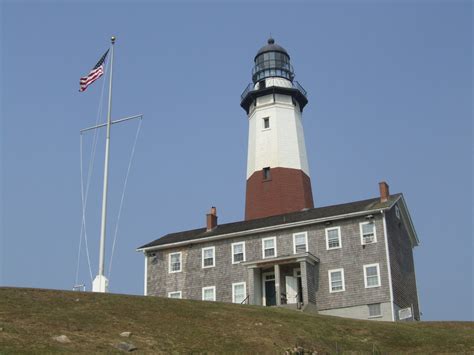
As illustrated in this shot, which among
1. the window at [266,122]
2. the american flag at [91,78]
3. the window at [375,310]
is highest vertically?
the window at [266,122]

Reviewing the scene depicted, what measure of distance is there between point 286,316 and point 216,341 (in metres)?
6.63

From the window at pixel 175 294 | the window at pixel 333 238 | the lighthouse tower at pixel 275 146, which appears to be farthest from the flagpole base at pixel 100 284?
the lighthouse tower at pixel 275 146

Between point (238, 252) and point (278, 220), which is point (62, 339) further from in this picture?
point (278, 220)

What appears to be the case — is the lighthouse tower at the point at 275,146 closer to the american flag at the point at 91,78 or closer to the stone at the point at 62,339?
the american flag at the point at 91,78

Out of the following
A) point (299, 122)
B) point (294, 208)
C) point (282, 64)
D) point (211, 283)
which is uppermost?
point (282, 64)

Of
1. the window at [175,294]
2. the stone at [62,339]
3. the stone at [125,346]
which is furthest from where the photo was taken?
the window at [175,294]

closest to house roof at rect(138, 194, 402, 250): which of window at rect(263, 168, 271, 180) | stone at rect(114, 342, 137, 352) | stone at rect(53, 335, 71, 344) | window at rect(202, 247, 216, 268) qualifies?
window at rect(202, 247, 216, 268)

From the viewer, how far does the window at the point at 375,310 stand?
127 feet

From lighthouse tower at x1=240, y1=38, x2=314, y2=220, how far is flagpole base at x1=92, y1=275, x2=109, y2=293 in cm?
1943

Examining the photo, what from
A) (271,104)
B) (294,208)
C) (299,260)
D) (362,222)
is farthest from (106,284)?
(271,104)

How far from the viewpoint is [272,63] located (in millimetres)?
56844

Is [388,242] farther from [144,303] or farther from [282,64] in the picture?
[282,64]

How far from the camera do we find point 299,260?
40.2 meters

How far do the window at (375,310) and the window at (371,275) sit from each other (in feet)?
3.59
